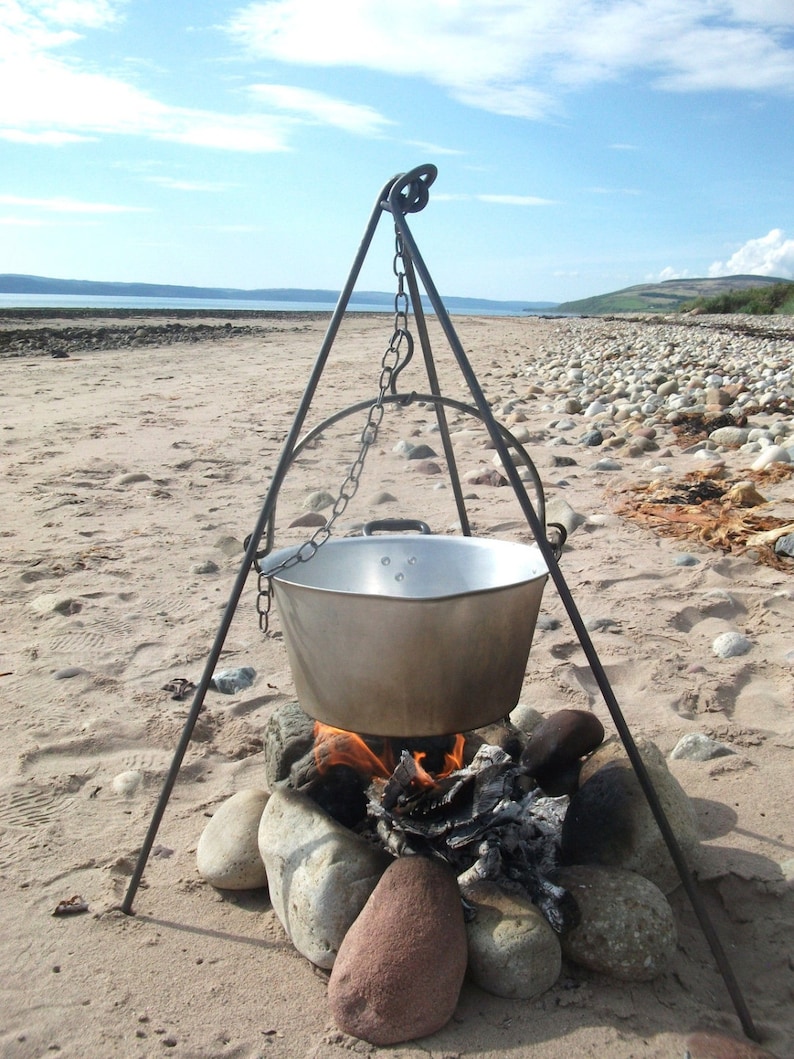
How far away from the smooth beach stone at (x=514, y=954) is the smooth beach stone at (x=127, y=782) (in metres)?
1.28

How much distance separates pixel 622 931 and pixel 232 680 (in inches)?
76.0

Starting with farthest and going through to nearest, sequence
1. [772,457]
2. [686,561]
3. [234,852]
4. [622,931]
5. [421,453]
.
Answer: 1. [421,453]
2. [772,457]
3. [686,561]
4. [234,852]
5. [622,931]

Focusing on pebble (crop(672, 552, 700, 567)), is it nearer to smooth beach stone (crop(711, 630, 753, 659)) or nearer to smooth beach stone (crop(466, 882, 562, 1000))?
smooth beach stone (crop(711, 630, 753, 659))

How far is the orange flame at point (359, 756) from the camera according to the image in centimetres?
258

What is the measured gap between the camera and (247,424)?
9234 mm

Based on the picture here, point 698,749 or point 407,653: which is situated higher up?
point 407,653

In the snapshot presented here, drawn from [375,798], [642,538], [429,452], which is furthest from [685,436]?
[375,798]

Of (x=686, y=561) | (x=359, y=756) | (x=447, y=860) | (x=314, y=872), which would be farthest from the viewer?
(x=686, y=561)

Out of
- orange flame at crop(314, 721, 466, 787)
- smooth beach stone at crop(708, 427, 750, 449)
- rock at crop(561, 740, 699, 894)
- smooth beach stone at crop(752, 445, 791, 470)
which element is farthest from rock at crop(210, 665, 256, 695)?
smooth beach stone at crop(708, 427, 750, 449)

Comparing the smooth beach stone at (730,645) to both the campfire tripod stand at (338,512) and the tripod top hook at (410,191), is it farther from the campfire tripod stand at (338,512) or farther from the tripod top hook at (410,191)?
the tripod top hook at (410,191)

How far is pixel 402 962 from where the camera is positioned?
→ 197 cm

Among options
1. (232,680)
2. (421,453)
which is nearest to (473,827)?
(232,680)

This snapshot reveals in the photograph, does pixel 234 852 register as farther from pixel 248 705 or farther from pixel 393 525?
pixel 393 525

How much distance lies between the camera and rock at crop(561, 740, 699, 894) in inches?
93.7
